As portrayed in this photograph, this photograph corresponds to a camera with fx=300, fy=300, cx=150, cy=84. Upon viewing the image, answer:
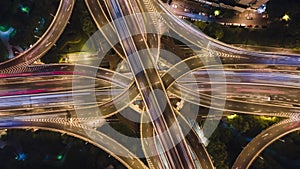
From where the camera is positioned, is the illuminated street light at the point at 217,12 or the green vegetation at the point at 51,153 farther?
the illuminated street light at the point at 217,12

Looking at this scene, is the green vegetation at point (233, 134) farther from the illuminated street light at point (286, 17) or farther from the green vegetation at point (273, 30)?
the illuminated street light at point (286, 17)

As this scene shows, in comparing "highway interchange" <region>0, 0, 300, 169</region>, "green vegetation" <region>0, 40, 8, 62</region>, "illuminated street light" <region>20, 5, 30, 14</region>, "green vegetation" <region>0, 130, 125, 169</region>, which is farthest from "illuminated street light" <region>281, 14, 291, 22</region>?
"green vegetation" <region>0, 40, 8, 62</region>

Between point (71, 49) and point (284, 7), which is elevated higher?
point (284, 7)

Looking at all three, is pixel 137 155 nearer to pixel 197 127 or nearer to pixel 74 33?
pixel 197 127

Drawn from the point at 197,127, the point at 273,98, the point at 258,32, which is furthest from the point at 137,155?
the point at 258,32

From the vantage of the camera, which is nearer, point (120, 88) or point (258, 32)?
point (120, 88)

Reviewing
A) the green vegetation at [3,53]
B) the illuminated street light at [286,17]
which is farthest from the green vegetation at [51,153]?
the illuminated street light at [286,17]

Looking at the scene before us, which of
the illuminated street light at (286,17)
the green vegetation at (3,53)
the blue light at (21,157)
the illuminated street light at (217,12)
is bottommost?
the blue light at (21,157)

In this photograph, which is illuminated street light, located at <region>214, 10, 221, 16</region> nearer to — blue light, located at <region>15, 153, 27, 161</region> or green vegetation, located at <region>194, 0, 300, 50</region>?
green vegetation, located at <region>194, 0, 300, 50</region>

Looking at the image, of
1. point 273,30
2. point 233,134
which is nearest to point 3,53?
point 233,134
